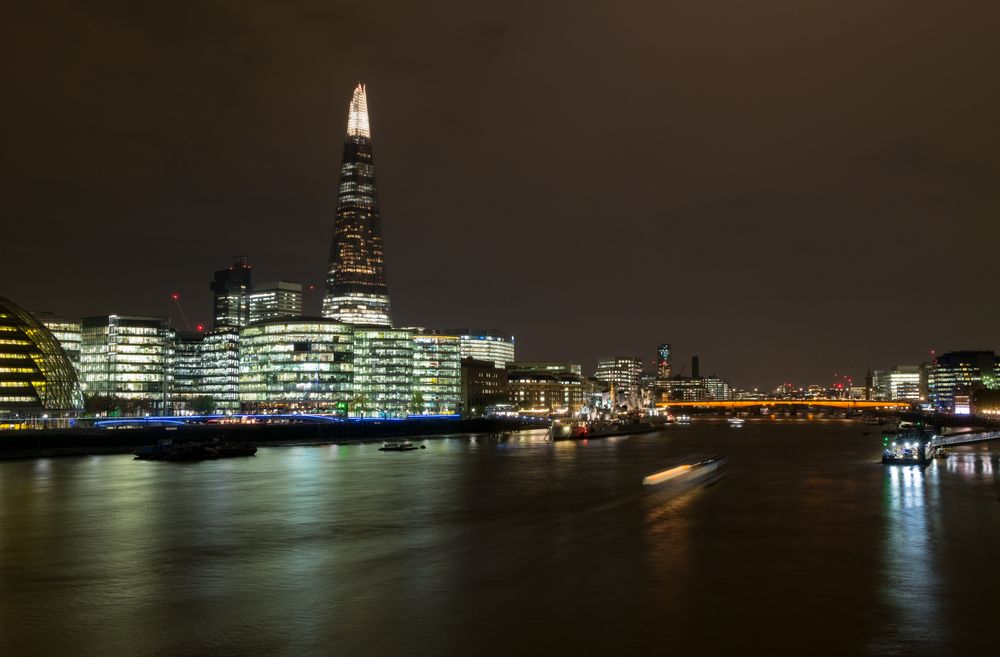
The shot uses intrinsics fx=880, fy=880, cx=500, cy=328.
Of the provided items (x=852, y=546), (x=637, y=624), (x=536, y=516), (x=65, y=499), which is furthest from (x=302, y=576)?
(x=65, y=499)

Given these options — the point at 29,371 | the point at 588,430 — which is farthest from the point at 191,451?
the point at 588,430

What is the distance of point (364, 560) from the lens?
33.4 m

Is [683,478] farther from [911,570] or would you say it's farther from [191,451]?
[191,451]

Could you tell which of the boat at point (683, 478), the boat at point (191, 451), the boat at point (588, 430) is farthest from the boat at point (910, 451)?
the boat at point (588, 430)

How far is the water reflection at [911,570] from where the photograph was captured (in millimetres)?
22984

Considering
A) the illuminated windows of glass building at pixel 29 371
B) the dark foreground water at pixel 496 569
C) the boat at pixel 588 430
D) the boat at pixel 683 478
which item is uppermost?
the illuminated windows of glass building at pixel 29 371

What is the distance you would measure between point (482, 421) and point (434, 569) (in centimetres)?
16437

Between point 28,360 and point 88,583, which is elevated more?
point 28,360

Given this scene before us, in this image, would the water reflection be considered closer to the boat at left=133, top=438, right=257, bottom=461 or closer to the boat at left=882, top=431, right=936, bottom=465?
the boat at left=882, top=431, right=936, bottom=465

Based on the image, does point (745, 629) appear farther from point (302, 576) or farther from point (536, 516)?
point (536, 516)

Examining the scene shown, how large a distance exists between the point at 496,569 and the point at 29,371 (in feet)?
433

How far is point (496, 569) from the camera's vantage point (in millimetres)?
31656

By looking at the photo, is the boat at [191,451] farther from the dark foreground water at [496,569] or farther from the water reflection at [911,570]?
the water reflection at [911,570]

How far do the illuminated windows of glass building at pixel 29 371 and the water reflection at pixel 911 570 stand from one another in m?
127
